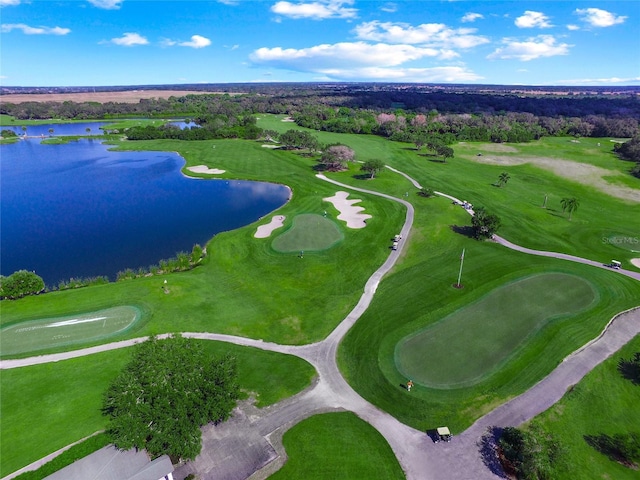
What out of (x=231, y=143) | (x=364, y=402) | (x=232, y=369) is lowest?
(x=364, y=402)

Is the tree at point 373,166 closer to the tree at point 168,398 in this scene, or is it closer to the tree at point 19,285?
the tree at point 19,285

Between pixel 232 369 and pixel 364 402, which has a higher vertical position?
pixel 232 369

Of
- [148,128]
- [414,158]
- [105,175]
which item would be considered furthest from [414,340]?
[148,128]

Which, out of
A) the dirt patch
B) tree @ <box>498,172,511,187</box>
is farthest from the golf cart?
the dirt patch

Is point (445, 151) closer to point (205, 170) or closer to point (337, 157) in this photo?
point (337, 157)

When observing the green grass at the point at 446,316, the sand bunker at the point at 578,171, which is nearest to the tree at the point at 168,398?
the green grass at the point at 446,316

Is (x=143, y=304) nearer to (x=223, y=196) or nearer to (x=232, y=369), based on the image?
(x=232, y=369)
